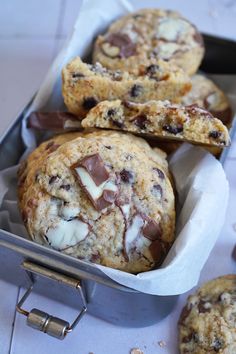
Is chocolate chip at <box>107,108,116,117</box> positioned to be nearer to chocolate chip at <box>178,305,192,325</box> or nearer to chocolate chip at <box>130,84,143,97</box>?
chocolate chip at <box>130,84,143,97</box>

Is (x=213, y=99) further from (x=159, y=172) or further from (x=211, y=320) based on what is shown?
(x=211, y=320)

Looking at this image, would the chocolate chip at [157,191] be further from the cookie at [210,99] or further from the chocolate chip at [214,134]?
the cookie at [210,99]

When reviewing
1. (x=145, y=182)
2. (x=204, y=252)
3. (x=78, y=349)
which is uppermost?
(x=145, y=182)

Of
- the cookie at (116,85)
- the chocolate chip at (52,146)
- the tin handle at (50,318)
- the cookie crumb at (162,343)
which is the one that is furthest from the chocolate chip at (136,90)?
the cookie crumb at (162,343)

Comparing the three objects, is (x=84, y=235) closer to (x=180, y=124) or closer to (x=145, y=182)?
(x=145, y=182)

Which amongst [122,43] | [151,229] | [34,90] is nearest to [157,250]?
[151,229]

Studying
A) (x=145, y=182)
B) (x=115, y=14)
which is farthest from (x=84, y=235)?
(x=115, y=14)

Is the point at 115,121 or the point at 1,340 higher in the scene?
the point at 115,121
